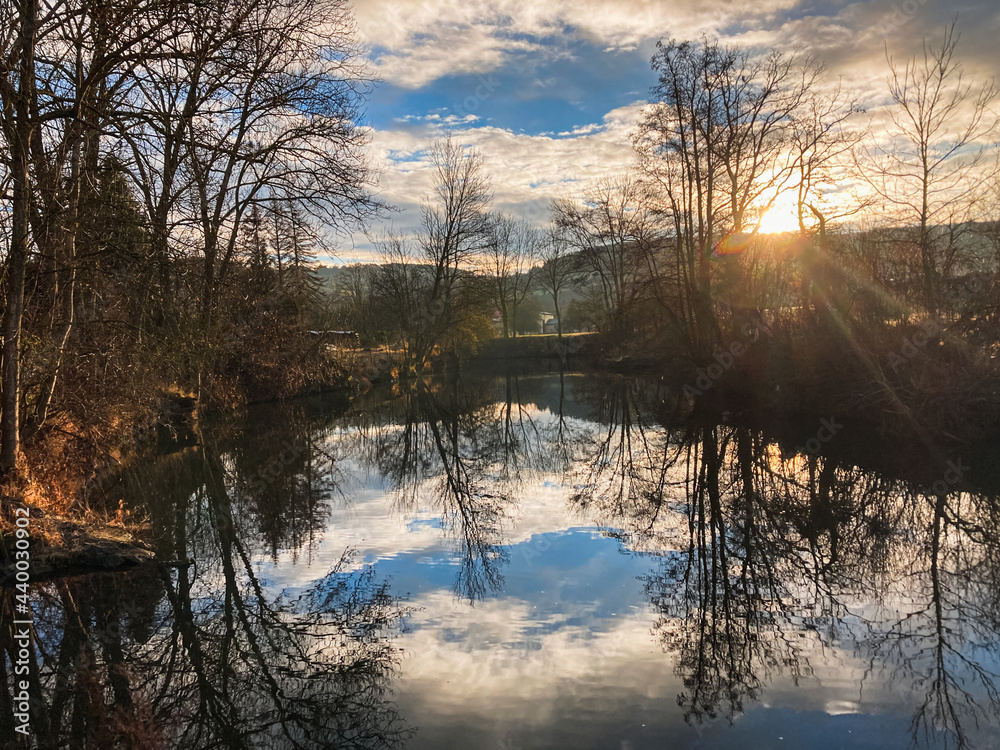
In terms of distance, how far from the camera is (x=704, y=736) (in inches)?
144

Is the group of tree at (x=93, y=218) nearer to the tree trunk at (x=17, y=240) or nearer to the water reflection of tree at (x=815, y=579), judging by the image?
the tree trunk at (x=17, y=240)

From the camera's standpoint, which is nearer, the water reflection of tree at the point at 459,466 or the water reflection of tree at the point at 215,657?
the water reflection of tree at the point at 215,657

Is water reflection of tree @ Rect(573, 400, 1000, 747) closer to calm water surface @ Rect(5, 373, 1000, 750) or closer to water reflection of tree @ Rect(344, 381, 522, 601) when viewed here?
calm water surface @ Rect(5, 373, 1000, 750)

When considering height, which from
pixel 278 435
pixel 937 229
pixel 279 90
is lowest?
pixel 278 435

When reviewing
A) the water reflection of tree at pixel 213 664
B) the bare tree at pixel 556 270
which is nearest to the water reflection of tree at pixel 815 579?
the water reflection of tree at pixel 213 664

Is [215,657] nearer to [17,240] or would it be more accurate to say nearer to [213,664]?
[213,664]

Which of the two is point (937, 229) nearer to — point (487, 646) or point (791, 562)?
point (791, 562)

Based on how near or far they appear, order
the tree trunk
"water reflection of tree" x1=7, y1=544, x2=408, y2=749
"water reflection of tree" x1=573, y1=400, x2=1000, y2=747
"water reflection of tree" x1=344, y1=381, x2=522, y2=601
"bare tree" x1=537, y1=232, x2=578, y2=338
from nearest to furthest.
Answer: "water reflection of tree" x1=7, y1=544, x2=408, y2=749 < "water reflection of tree" x1=573, y1=400, x2=1000, y2=747 < the tree trunk < "water reflection of tree" x1=344, y1=381, x2=522, y2=601 < "bare tree" x1=537, y1=232, x2=578, y2=338

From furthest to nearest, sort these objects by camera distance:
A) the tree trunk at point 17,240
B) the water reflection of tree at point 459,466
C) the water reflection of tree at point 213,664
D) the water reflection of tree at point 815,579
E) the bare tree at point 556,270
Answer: the bare tree at point 556,270 → the water reflection of tree at point 459,466 → the tree trunk at point 17,240 → the water reflection of tree at point 815,579 → the water reflection of tree at point 213,664

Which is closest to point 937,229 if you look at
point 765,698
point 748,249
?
point 748,249

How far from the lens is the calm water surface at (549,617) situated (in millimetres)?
3859

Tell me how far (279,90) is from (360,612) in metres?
10.5

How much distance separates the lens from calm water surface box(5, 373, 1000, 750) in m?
3.86

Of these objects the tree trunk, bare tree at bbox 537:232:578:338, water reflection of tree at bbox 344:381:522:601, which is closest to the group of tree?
the tree trunk
